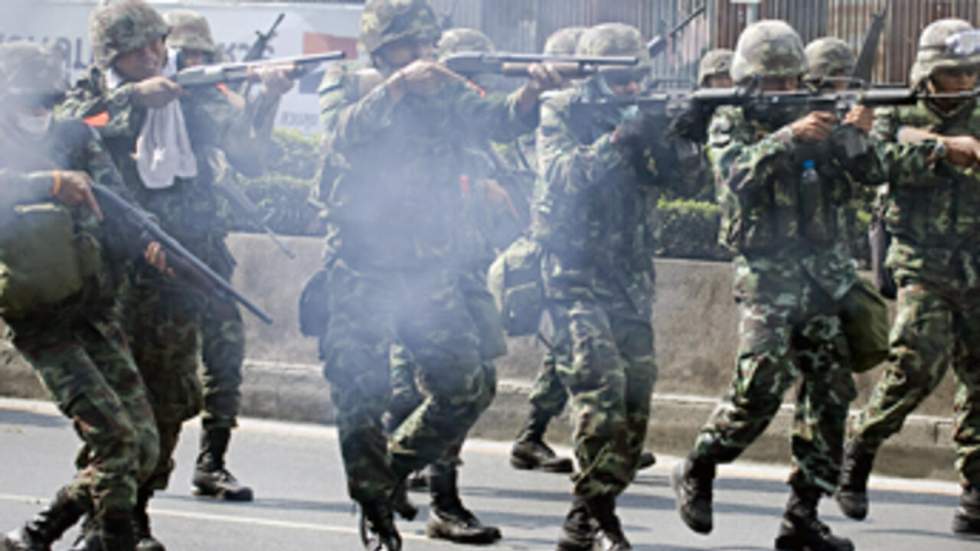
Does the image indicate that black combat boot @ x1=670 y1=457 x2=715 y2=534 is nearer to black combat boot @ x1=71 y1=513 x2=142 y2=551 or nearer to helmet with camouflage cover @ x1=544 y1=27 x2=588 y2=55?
black combat boot @ x1=71 y1=513 x2=142 y2=551

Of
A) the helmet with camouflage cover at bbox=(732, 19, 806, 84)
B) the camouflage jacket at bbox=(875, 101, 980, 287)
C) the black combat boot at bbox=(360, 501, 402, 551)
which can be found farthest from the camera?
the camouflage jacket at bbox=(875, 101, 980, 287)

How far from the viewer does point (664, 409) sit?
1122 cm

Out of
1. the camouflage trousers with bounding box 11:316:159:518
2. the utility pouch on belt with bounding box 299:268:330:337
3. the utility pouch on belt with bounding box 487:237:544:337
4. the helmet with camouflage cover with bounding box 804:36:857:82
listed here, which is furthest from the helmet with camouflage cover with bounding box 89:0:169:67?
the helmet with camouflage cover with bounding box 804:36:857:82

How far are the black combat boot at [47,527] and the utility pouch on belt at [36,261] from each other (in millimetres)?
771

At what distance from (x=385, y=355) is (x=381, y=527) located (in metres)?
0.63

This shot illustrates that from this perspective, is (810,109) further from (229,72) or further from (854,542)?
(229,72)

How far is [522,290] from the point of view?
29.0 feet

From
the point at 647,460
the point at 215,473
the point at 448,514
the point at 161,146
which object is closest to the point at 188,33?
the point at 161,146

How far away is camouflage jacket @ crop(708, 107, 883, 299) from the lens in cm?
802

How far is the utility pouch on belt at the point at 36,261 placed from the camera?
693 centimetres

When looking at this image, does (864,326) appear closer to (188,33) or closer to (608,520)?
(608,520)

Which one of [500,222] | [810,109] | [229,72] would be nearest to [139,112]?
[229,72]

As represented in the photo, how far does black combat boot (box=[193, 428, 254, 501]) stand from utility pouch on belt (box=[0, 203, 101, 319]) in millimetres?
2620

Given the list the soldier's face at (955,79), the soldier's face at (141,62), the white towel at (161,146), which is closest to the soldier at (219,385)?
the white towel at (161,146)
